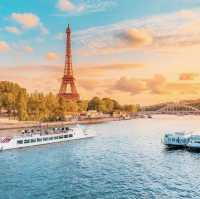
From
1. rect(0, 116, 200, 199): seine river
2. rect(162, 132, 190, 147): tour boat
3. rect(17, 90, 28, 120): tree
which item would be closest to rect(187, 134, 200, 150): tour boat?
rect(162, 132, 190, 147): tour boat

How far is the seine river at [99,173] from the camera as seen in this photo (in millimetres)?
32281

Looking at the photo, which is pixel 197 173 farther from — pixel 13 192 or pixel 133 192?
pixel 13 192

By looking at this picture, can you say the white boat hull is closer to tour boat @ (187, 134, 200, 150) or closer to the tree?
tour boat @ (187, 134, 200, 150)

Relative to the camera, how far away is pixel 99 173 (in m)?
39.5

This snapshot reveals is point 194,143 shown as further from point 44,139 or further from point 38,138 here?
point 38,138

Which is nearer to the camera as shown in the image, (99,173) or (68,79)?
(99,173)

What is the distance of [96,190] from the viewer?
108 ft

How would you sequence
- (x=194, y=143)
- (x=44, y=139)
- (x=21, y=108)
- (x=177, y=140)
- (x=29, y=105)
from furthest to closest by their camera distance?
(x=29, y=105)
(x=21, y=108)
(x=44, y=139)
(x=177, y=140)
(x=194, y=143)

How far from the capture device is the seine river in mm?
32281

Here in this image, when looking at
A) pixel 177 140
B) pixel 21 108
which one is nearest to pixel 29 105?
pixel 21 108

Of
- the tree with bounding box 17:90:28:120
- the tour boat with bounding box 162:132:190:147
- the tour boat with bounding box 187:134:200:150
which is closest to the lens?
the tour boat with bounding box 187:134:200:150

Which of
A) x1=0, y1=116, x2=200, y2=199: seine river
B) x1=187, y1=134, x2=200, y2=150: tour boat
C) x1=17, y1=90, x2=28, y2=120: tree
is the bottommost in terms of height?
x1=0, y1=116, x2=200, y2=199: seine river

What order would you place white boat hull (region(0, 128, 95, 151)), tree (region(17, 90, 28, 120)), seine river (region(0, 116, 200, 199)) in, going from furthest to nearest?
tree (region(17, 90, 28, 120))
white boat hull (region(0, 128, 95, 151))
seine river (region(0, 116, 200, 199))

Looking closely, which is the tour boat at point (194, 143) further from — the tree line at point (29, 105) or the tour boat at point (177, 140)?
the tree line at point (29, 105)
